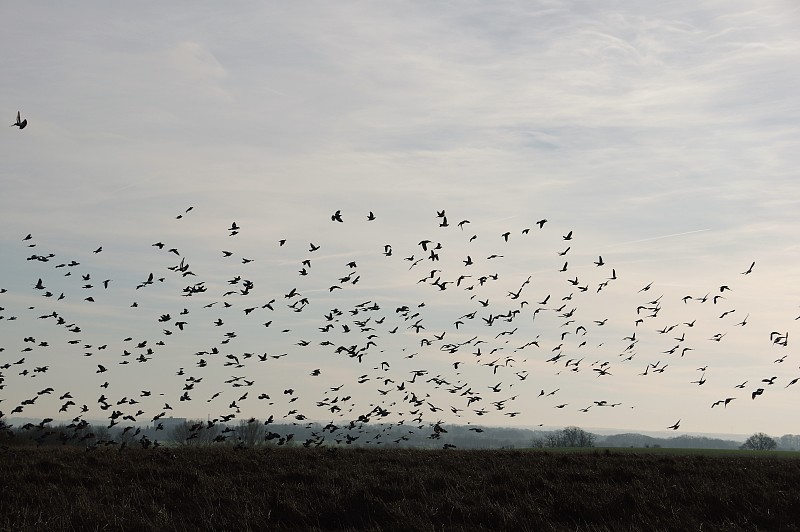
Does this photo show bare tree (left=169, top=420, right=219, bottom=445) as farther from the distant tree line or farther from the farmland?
the distant tree line

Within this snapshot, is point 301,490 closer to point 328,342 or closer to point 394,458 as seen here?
point 394,458

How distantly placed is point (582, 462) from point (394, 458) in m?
6.63

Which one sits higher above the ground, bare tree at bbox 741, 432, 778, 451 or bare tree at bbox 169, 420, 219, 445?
bare tree at bbox 169, 420, 219, 445

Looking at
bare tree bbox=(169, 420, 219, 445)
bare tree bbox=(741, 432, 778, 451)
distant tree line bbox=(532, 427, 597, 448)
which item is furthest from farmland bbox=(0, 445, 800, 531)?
bare tree bbox=(741, 432, 778, 451)

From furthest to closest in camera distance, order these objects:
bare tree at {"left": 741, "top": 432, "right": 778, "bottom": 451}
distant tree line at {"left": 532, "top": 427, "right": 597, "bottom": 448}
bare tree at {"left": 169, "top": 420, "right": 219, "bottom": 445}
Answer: bare tree at {"left": 741, "top": 432, "right": 778, "bottom": 451} < distant tree line at {"left": 532, "top": 427, "right": 597, "bottom": 448} < bare tree at {"left": 169, "top": 420, "right": 219, "bottom": 445}

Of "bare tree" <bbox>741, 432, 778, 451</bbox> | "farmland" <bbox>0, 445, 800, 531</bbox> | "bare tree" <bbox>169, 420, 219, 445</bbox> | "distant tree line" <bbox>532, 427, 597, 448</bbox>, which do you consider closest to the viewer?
"farmland" <bbox>0, 445, 800, 531</bbox>

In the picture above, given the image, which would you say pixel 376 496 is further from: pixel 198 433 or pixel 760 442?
pixel 760 442

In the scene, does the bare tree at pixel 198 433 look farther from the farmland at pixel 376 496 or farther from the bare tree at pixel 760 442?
the bare tree at pixel 760 442

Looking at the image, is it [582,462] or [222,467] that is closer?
[222,467]

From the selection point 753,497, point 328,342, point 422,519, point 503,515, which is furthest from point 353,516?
point 328,342

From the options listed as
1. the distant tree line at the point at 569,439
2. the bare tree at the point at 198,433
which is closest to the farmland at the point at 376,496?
the bare tree at the point at 198,433

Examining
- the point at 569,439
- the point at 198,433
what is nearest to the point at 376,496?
the point at 198,433

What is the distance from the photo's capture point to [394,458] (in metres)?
28.1

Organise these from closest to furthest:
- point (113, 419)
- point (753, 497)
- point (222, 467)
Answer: point (753, 497) → point (222, 467) → point (113, 419)
